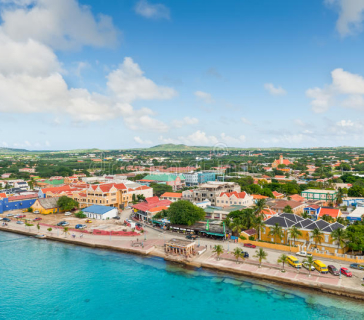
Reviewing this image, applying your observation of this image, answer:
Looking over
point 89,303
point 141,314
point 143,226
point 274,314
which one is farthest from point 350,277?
point 143,226

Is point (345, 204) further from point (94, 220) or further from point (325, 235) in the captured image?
point (94, 220)

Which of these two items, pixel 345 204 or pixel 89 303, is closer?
pixel 89 303

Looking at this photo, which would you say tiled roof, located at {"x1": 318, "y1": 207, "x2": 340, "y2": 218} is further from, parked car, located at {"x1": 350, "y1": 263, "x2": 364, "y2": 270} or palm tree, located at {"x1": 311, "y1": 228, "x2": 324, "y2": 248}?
parked car, located at {"x1": 350, "y1": 263, "x2": 364, "y2": 270}

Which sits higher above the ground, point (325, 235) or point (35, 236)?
point (325, 235)

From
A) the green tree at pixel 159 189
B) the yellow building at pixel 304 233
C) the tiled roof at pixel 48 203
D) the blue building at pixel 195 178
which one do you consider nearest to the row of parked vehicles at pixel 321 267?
the yellow building at pixel 304 233

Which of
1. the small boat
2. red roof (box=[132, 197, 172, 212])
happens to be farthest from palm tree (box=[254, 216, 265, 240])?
the small boat

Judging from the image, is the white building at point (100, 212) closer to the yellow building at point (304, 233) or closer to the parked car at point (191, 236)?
the parked car at point (191, 236)
